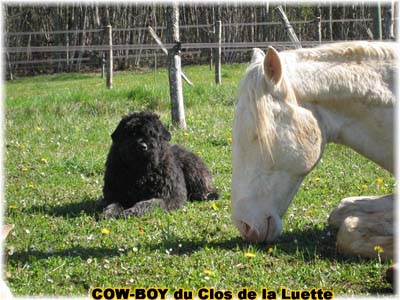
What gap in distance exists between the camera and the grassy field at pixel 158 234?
4.65 meters

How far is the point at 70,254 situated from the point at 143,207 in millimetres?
1668

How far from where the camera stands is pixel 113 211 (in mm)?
6770

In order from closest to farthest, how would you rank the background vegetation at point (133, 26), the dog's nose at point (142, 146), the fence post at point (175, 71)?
the dog's nose at point (142, 146), the fence post at point (175, 71), the background vegetation at point (133, 26)

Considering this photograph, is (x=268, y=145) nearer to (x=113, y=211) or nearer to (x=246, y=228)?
(x=246, y=228)

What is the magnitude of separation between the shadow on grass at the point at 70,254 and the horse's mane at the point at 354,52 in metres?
2.38

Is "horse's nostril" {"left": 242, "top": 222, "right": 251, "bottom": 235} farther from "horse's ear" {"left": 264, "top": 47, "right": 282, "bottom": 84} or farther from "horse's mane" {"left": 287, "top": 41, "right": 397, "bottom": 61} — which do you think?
"horse's mane" {"left": 287, "top": 41, "right": 397, "bottom": 61}

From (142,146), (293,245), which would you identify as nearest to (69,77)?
(142,146)

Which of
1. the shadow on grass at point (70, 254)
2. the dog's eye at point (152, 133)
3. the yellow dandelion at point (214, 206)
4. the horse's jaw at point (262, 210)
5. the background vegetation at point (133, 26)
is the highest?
the background vegetation at point (133, 26)

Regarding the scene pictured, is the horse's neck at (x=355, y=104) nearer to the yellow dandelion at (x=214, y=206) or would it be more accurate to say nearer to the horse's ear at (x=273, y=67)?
the horse's ear at (x=273, y=67)

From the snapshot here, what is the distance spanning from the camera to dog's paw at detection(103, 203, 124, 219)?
6.67 metres

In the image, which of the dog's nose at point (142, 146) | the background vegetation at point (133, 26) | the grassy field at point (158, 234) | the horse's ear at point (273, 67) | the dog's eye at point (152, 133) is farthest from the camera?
the background vegetation at point (133, 26)

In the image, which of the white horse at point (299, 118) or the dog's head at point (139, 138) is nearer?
the white horse at point (299, 118)

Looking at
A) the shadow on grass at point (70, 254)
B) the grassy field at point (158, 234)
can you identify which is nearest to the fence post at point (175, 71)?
the grassy field at point (158, 234)

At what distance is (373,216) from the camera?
206 inches
